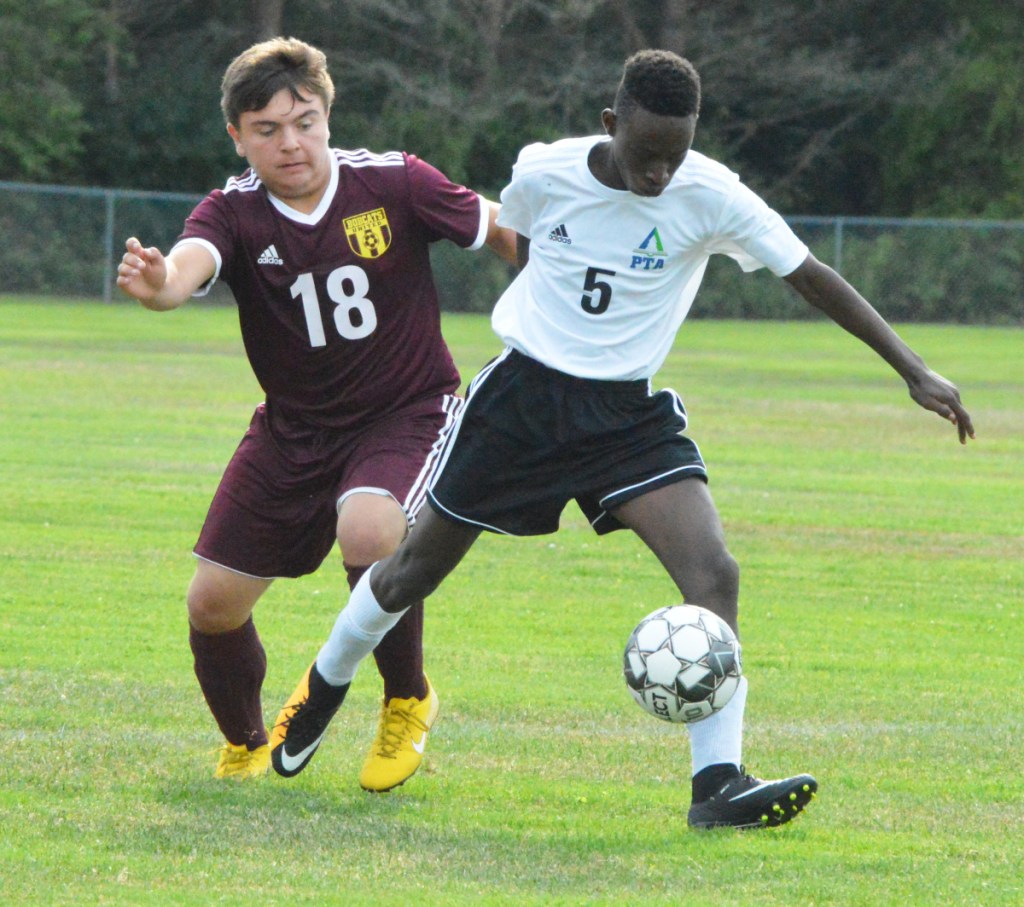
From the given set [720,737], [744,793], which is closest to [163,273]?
[720,737]

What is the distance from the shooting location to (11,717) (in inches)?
240

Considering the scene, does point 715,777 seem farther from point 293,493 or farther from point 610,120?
point 610,120

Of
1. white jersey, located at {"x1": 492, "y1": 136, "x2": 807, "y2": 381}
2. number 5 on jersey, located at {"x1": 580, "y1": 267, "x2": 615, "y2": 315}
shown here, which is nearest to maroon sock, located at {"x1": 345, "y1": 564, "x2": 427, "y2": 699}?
white jersey, located at {"x1": 492, "y1": 136, "x2": 807, "y2": 381}

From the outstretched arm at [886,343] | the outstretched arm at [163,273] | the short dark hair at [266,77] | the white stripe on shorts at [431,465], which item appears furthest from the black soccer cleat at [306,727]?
the outstretched arm at [886,343]

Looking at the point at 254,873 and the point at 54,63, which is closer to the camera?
the point at 254,873

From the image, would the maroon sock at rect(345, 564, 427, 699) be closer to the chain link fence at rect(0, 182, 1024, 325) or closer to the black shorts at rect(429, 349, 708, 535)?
the black shorts at rect(429, 349, 708, 535)

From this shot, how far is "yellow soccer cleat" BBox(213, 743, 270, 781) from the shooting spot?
5570mm

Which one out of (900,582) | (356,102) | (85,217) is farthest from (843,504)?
(356,102)

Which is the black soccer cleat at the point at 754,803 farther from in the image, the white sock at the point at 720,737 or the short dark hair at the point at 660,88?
the short dark hair at the point at 660,88

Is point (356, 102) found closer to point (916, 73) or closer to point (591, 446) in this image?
point (916, 73)

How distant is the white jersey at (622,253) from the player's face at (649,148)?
0.09m

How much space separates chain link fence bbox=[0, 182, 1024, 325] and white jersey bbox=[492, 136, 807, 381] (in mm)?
32707

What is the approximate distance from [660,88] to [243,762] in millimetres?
2438

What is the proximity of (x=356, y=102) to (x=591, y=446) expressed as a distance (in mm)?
41024
